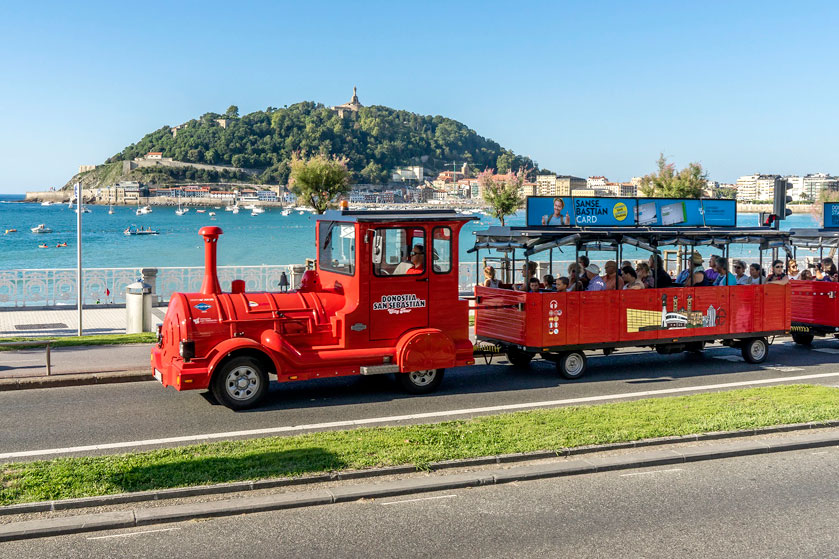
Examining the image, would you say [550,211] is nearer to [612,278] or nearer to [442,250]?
[612,278]

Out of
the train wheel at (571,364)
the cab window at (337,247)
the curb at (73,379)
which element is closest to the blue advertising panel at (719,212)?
the train wheel at (571,364)

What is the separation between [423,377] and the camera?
13078mm

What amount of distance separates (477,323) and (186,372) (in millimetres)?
5932

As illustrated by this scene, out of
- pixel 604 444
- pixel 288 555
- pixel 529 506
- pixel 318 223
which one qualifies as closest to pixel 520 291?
pixel 318 223

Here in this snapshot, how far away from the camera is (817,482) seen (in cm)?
863

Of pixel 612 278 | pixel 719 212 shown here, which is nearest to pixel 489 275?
pixel 612 278

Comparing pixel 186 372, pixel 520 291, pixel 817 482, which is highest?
pixel 520 291

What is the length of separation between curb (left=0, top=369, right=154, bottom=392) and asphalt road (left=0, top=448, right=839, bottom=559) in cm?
687

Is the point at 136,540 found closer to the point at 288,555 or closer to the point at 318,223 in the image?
the point at 288,555

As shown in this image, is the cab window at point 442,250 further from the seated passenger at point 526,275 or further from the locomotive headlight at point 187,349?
the locomotive headlight at point 187,349

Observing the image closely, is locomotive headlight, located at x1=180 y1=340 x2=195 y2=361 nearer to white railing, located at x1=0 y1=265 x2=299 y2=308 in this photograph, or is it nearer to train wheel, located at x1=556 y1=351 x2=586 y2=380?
train wheel, located at x1=556 y1=351 x2=586 y2=380

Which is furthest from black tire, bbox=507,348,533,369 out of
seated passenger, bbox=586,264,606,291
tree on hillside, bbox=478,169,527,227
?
tree on hillside, bbox=478,169,527,227

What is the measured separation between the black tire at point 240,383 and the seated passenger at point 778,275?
10.7m

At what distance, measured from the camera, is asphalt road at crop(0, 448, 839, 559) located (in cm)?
670
